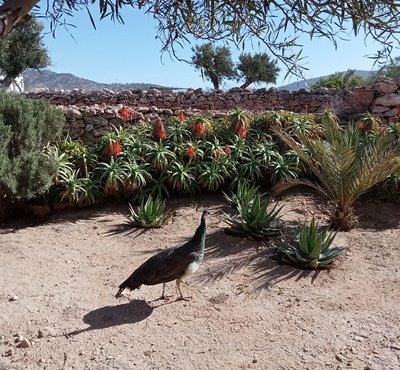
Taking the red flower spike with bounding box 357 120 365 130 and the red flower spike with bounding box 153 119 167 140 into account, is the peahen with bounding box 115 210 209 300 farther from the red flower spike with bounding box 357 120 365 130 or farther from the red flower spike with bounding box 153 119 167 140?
the red flower spike with bounding box 357 120 365 130

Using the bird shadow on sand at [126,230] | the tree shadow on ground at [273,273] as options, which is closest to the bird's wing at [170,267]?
the tree shadow on ground at [273,273]

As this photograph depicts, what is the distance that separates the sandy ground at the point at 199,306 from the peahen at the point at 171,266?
254 millimetres

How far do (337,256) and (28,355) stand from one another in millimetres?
3295

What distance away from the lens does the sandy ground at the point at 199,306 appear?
3.39m

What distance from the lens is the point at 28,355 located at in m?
3.35

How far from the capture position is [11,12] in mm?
2008

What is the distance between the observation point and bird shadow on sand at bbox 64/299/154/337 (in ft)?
12.4

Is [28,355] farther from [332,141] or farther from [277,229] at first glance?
[332,141]

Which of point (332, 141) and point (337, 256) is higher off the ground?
point (332, 141)

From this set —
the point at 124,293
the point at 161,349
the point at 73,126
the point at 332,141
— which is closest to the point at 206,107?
the point at 73,126

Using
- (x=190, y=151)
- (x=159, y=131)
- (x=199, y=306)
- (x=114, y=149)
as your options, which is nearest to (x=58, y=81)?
(x=159, y=131)

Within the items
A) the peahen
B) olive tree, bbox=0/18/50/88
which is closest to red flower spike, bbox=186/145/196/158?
the peahen

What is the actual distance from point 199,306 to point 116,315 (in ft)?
2.30

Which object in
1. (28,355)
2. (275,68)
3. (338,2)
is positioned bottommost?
(28,355)
